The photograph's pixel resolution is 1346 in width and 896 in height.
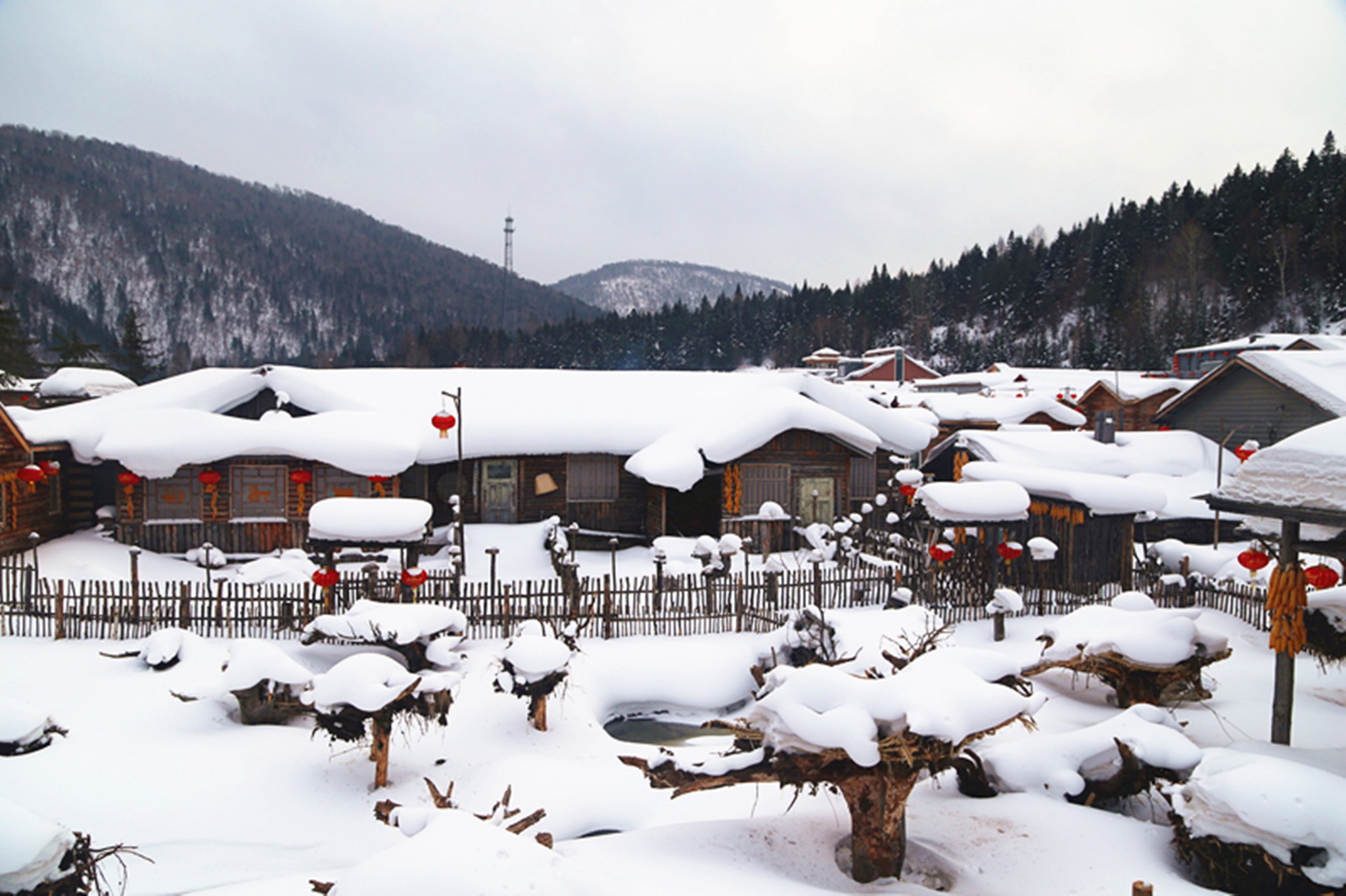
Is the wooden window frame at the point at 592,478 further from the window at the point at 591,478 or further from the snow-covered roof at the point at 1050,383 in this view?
the snow-covered roof at the point at 1050,383

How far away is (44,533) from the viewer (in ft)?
64.8

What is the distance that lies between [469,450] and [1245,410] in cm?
2839

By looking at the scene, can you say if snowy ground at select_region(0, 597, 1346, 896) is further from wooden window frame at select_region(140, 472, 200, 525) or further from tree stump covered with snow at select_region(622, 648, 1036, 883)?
wooden window frame at select_region(140, 472, 200, 525)

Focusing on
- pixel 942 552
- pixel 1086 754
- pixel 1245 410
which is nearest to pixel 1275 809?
pixel 1086 754

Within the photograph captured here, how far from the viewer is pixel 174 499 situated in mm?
20125

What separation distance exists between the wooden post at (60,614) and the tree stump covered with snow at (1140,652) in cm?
1667

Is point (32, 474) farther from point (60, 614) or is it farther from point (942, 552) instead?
point (942, 552)

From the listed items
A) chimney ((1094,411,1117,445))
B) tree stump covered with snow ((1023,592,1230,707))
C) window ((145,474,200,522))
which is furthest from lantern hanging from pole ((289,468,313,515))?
chimney ((1094,411,1117,445))

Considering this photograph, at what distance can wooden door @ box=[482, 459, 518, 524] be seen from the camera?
22.8 metres

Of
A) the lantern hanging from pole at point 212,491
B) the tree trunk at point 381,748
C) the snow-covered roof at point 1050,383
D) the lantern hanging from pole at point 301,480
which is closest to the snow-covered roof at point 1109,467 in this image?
the tree trunk at point 381,748

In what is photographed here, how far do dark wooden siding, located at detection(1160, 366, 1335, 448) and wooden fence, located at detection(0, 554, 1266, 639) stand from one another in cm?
1377

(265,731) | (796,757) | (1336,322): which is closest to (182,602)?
(265,731)

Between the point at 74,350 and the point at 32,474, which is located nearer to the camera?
the point at 32,474

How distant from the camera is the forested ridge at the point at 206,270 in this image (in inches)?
4358
